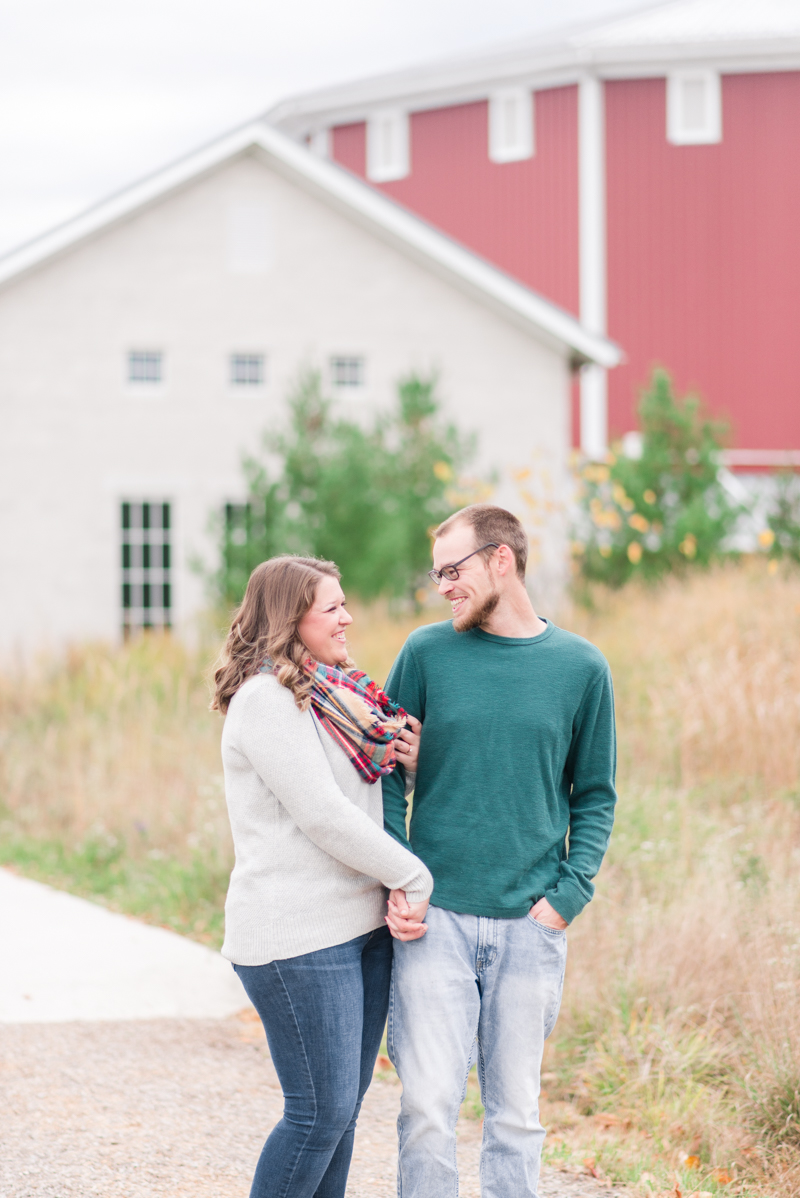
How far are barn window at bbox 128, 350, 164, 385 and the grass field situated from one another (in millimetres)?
5892

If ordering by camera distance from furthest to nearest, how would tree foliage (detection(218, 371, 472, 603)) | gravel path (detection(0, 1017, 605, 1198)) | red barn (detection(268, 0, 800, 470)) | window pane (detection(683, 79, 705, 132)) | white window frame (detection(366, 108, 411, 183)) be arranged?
white window frame (detection(366, 108, 411, 183)) < window pane (detection(683, 79, 705, 132)) < red barn (detection(268, 0, 800, 470)) < tree foliage (detection(218, 371, 472, 603)) < gravel path (detection(0, 1017, 605, 1198))

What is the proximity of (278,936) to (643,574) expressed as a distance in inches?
477

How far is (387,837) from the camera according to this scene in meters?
2.90

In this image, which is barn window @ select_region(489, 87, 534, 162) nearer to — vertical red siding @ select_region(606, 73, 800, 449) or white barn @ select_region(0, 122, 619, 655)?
vertical red siding @ select_region(606, 73, 800, 449)

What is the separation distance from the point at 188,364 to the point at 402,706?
603 inches

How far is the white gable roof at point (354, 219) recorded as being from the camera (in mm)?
17219

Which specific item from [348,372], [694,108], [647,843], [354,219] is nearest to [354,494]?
[348,372]

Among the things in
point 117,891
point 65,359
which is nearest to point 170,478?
point 65,359

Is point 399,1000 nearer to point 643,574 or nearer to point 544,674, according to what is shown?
point 544,674

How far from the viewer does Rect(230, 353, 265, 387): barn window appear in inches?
712

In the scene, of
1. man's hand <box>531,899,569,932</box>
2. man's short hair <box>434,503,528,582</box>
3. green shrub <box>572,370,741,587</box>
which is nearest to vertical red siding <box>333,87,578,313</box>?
green shrub <box>572,370,741,587</box>

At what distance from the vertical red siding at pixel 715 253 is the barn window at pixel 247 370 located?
25.8 feet

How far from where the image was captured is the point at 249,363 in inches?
715

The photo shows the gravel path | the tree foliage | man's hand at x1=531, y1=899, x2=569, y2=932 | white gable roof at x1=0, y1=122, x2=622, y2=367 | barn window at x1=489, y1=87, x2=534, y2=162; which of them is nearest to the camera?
man's hand at x1=531, y1=899, x2=569, y2=932
